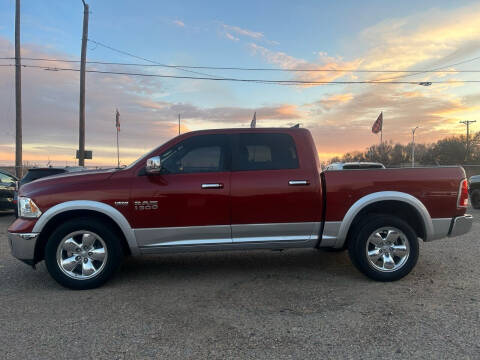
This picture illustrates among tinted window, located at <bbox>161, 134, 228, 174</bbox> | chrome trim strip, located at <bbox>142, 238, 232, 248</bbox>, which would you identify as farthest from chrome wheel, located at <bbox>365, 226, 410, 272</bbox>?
tinted window, located at <bbox>161, 134, 228, 174</bbox>

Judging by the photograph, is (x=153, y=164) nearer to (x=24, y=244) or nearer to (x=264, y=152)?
(x=264, y=152)

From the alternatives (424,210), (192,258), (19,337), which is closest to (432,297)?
(424,210)

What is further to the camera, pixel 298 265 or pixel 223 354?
pixel 298 265

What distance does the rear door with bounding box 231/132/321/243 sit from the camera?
4477 millimetres

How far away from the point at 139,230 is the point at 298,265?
2406 mm

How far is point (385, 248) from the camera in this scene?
4.60 m

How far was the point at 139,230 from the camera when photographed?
4395 millimetres

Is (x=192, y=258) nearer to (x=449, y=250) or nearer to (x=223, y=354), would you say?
(x=223, y=354)

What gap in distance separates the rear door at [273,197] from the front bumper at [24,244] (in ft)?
7.83

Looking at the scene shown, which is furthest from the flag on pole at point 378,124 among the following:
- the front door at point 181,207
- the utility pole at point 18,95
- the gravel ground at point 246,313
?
the front door at point 181,207

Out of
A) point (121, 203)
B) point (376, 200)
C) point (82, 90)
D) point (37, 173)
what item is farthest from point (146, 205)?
point (82, 90)

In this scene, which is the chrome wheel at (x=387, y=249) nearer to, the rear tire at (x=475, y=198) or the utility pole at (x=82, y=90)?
the rear tire at (x=475, y=198)

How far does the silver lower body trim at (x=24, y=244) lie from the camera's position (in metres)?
4.26

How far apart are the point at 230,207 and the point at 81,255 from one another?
1892 millimetres
